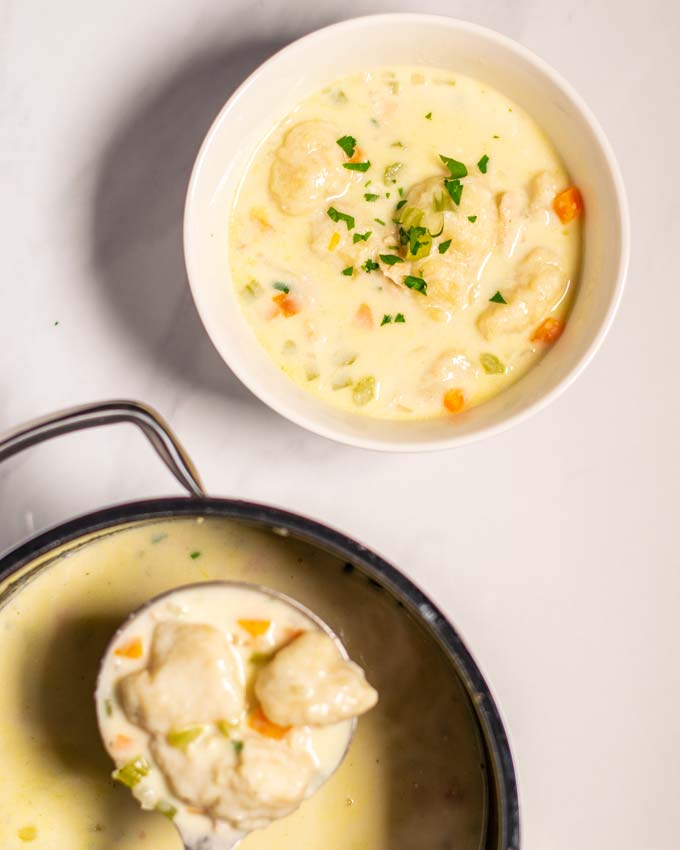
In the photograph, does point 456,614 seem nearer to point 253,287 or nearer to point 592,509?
point 592,509

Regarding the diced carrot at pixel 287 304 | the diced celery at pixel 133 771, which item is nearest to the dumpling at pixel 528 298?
the diced carrot at pixel 287 304

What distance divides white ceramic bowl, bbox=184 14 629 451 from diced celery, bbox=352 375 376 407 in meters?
0.05

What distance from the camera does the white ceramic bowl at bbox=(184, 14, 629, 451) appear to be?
2070 millimetres

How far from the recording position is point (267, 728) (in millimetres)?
1955

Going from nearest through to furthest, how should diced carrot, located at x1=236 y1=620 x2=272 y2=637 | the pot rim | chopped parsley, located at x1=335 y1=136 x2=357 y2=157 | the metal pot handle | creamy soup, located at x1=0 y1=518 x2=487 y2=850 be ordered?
the pot rim, diced carrot, located at x1=236 y1=620 x2=272 y2=637, creamy soup, located at x1=0 y1=518 x2=487 y2=850, chopped parsley, located at x1=335 y1=136 x2=357 y2=157, the metal pot handle

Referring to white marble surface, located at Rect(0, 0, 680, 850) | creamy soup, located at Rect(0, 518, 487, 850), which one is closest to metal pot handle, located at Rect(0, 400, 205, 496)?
white marble surface, located at Rect(0, 0, 680, 850)

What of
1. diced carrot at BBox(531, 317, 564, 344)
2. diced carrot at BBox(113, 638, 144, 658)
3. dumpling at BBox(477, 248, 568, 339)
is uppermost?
dumpling at BBox(477, 248, 568, 339)

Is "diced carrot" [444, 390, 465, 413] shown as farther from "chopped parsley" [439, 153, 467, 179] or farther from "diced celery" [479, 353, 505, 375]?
"chopped parsley" [439, 153, 467, 179]

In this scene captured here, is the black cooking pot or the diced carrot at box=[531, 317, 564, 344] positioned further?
the diced carrot at box=[531, 317, 564, 344]

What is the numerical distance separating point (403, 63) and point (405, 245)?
0.40 metres

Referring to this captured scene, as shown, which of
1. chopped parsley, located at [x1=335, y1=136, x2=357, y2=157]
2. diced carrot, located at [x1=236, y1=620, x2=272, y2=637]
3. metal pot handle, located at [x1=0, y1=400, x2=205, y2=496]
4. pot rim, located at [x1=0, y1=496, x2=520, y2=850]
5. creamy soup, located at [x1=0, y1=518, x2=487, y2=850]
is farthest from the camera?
metal pot handle, located at [x1=0, y1=400, x2=205, y2=496]

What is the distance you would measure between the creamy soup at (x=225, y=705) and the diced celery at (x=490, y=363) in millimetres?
664

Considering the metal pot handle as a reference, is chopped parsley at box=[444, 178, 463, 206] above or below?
above

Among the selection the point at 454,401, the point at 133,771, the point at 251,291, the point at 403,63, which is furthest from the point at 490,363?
the point at 133,771
